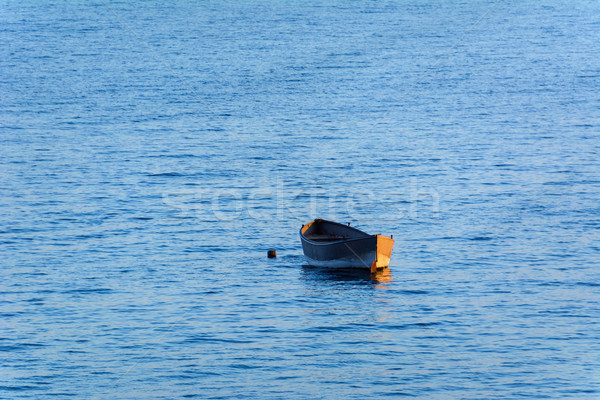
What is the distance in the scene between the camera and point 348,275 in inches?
2200

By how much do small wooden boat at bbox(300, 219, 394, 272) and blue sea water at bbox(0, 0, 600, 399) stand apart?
0.92 m

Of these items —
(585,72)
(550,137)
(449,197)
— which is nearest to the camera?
(449,197)

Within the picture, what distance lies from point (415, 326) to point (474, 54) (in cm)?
11780

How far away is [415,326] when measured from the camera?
4788 cm

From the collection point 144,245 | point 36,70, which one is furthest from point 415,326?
point 36,70

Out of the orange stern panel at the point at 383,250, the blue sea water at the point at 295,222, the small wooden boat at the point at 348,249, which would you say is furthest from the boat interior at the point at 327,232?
the blue sea water at the point at 295,222

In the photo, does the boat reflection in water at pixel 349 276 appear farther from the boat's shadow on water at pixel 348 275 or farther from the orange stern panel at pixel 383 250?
the orange stern panel at pixel 383 250

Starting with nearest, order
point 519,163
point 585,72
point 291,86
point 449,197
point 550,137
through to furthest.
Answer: point 449,197, point 519,163, point 550,137, point 291,86, point 585,72

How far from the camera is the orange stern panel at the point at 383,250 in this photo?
179 feet

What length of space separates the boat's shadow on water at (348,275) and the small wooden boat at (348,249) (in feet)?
1.18

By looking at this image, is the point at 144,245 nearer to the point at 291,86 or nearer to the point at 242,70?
the point at 291,86

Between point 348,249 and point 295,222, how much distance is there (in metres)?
15.7

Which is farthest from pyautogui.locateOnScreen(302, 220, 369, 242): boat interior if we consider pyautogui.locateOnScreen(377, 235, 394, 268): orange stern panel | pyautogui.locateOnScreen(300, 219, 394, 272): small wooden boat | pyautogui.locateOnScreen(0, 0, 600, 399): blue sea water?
pyautogui.locateOnScreen(0, 0, 600, 399): blue sea water

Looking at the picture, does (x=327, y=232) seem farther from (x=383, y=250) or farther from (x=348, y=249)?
(x=383, y=250)
